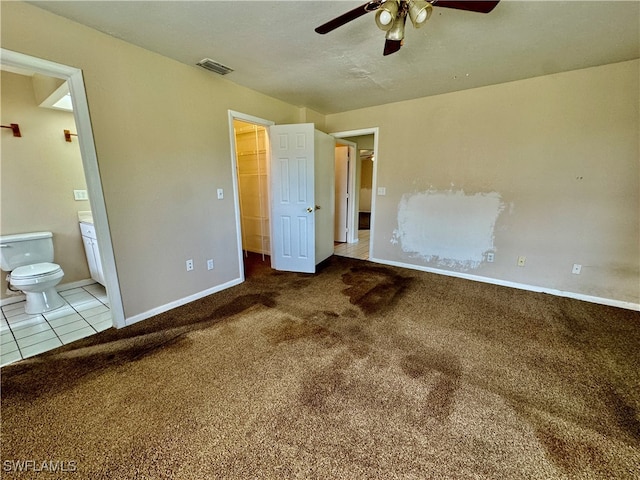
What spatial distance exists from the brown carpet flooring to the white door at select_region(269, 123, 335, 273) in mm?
1235

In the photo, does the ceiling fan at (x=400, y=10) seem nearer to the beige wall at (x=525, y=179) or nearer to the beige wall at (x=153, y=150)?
the beige wall at (x=153, y=150)

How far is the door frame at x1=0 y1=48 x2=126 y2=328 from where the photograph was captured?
5.47ft

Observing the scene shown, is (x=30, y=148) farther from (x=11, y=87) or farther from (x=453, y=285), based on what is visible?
(x=453, y=285)

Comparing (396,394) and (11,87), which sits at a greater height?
(11,87)

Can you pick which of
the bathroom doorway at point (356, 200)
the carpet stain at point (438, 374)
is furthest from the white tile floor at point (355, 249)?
the carpet stain at point (438, 374)

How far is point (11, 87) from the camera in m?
2.55

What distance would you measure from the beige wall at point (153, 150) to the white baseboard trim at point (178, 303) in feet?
0.11

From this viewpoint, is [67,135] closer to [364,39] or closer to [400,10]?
[364,39]

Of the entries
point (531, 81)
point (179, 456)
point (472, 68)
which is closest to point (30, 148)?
point (179, 456)

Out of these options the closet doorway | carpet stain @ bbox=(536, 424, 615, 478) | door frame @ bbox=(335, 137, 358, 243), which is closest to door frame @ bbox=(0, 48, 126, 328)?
the closet doorway

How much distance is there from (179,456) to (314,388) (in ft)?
2.47

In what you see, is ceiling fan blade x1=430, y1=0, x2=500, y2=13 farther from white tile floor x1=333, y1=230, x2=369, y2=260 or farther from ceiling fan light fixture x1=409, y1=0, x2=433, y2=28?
white tile floor x1=333, y1=230, x2=369, y2=260

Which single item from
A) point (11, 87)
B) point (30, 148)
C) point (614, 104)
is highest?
point (11, 87)

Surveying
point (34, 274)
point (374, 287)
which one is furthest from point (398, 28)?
point (34, 274)
